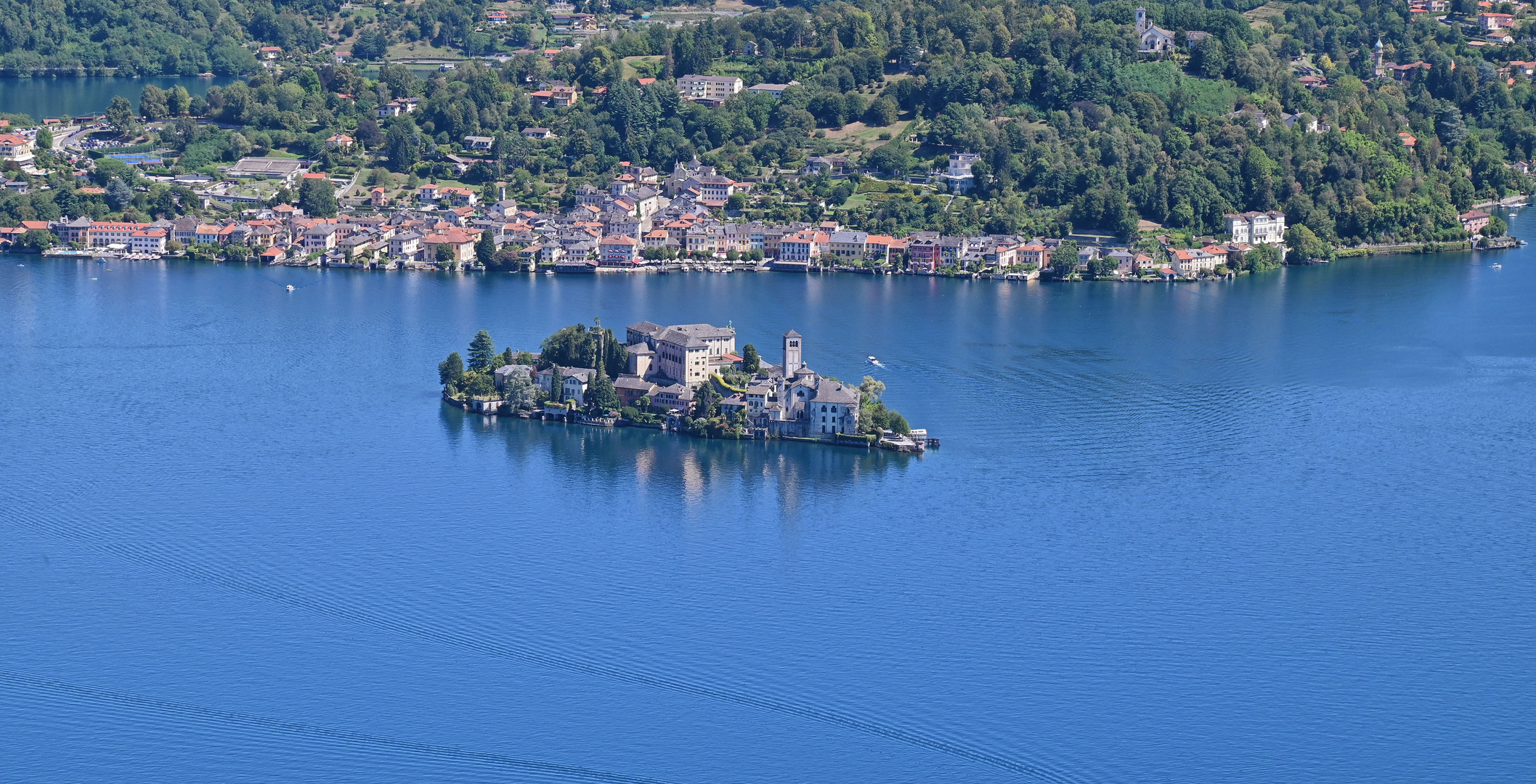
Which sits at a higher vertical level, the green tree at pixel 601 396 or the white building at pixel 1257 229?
the white building at pixel 1257 229

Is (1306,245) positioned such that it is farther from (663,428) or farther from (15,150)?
(15,150)

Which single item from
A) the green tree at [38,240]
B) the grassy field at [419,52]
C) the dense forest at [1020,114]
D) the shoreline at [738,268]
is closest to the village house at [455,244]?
the shoreline at [738,268]

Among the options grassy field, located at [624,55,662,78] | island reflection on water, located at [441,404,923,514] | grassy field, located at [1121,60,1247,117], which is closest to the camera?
island reflection on water, located at [441,404,923,514]

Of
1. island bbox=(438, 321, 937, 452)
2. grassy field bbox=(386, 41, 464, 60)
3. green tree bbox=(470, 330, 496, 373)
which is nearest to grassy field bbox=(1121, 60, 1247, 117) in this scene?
island bbox=(438, 321, 937, 452)

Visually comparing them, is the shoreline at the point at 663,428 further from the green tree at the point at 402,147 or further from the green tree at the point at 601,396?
the green tree at the point at 402,147

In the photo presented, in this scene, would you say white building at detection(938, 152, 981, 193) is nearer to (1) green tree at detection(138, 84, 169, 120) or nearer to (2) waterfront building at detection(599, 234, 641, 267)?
(2) waterfront building at detection(599, 234, 641, 267)

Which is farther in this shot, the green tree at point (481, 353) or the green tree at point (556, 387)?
the green tree at point (481, 353)

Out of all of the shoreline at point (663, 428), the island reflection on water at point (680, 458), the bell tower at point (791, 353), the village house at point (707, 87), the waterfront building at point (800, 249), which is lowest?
the island reflection on water at point (680, 458)
